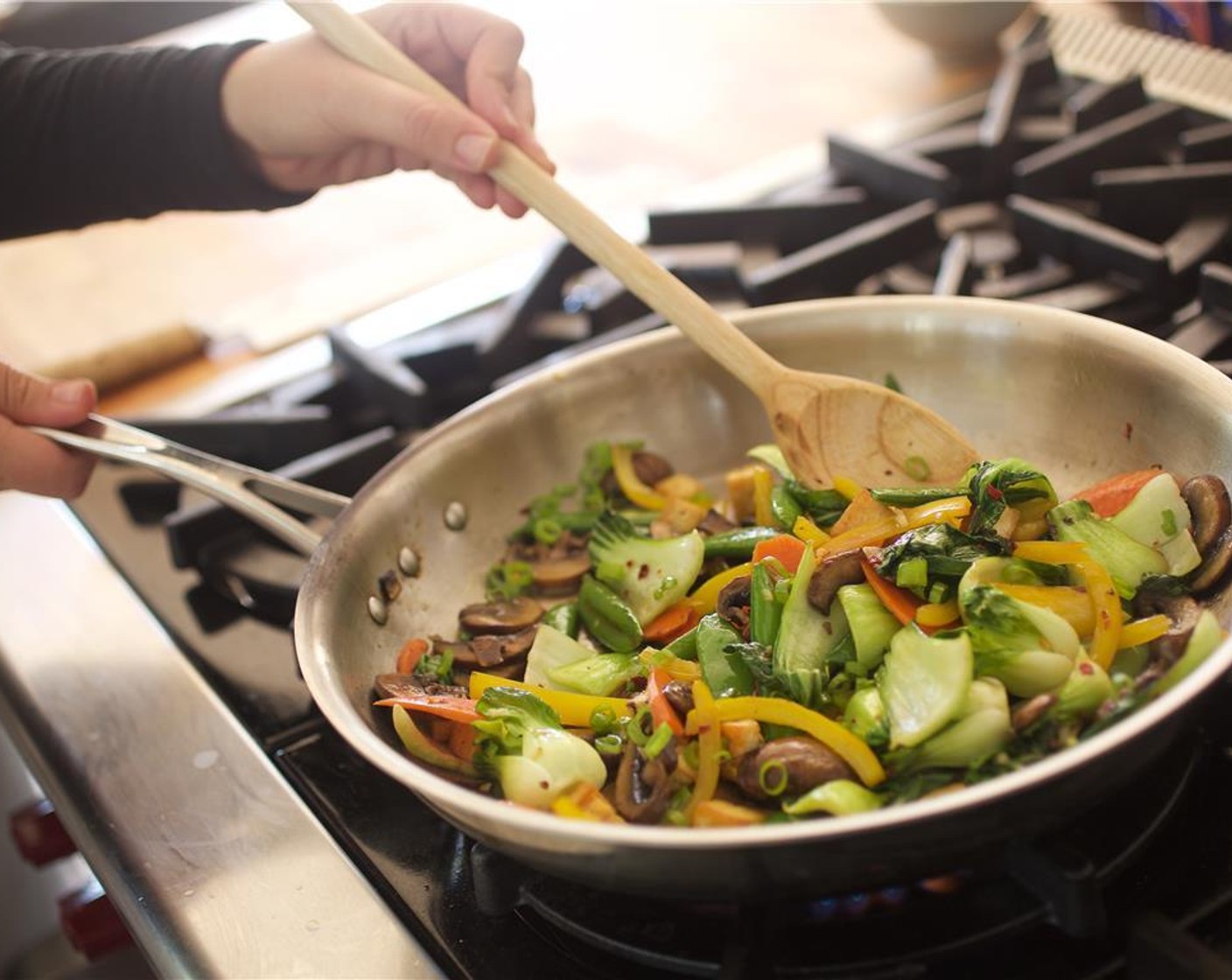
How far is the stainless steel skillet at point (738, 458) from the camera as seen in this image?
75 centimetres

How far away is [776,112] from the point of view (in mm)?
2371

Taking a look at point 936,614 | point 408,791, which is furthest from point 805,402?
point 408,791

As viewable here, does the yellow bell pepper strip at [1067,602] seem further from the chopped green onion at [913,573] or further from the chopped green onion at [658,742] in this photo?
the chopped green onion at [658,742]

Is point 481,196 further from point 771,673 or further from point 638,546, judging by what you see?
point 771,673

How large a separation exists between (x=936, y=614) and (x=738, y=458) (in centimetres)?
53

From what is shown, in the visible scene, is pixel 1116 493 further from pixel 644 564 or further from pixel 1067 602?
pixel 644 564

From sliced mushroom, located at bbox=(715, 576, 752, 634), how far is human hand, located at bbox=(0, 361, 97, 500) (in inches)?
26.7

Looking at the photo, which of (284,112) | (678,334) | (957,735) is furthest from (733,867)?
(284,112)

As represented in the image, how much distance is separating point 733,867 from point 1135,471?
25.5 inches

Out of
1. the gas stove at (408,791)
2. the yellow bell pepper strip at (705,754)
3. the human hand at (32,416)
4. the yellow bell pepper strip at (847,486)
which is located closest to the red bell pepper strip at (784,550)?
the yellow bell pepper strip at (847,486)

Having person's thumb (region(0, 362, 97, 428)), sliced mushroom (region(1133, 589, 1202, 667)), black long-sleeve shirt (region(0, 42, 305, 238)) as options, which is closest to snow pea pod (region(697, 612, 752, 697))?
sliced mushroom (region(1133, 589, 1202, 667))

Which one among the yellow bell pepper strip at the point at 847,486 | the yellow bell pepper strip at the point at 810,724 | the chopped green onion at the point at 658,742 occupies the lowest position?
the chopped green onion at the point at 658,742

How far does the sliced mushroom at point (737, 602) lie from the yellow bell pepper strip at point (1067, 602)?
0.22 metres

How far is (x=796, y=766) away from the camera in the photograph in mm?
897
